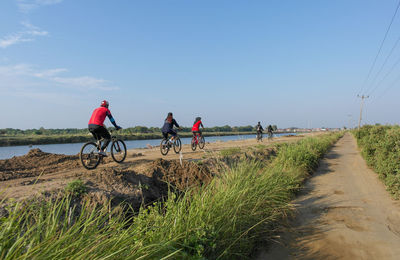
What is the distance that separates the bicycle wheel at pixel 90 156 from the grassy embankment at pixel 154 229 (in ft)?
13.4

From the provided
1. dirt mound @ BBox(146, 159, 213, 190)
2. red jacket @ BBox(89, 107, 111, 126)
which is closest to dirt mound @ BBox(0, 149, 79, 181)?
red jacket @ BBox(89, 107, 111, 126)

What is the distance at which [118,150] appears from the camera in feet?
29.2

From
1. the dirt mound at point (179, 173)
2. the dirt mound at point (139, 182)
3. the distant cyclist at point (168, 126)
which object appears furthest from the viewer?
the distant cyclist at point (168, 126)

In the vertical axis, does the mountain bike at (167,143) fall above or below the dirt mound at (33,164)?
above

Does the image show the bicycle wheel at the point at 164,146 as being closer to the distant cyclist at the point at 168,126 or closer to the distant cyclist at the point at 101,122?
the distant cyclist at the point at 168,126

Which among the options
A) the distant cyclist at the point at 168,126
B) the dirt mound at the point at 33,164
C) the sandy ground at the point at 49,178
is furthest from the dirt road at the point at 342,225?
the dirt mound at the point at 33,164

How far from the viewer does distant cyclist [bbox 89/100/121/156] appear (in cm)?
769

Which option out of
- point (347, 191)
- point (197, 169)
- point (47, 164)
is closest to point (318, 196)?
point (347, 191)

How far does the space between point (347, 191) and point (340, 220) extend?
2.66 meters

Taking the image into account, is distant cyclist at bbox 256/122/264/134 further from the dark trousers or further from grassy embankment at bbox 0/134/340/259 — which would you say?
grassy embankment at bbox 0/134/340/259

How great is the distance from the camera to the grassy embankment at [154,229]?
6.00 ft

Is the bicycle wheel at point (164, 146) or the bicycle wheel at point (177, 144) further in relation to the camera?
the bicycle wheel at point (177, 144)

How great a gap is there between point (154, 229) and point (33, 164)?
320 inches

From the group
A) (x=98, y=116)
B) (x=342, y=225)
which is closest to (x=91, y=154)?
(x=98, y=116)
